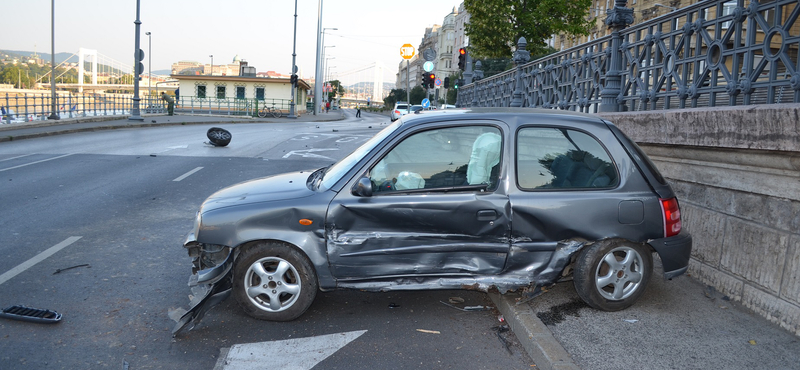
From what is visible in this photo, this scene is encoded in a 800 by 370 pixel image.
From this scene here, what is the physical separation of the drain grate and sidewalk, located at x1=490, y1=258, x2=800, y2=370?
3123 millimetres

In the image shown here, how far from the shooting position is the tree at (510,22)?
27.5 meters

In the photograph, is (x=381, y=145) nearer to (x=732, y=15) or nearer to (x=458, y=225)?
(x=458, y=225)

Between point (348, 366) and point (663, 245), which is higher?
point (663, 245)

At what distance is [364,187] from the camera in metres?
4.12

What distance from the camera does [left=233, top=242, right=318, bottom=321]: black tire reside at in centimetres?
416

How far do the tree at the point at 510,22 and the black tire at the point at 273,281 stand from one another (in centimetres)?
2489

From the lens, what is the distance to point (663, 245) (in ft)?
14.5

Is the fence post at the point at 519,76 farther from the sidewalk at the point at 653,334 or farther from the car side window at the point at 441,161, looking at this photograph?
the car side window at the point at 441,161

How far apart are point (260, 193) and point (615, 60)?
16.0 feet

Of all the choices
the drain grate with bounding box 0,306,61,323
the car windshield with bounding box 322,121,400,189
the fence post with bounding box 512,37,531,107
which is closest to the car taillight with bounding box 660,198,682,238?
the car windshield with bounding box 322,121,400,189

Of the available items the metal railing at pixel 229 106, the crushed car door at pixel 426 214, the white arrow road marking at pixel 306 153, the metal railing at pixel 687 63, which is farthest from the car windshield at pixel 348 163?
the metal railing at pixel 229 106

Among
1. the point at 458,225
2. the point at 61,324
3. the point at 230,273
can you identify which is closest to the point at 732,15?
the point at 458,225

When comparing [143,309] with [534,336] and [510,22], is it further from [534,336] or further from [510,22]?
[510,22]

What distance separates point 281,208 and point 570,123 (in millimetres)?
2144
